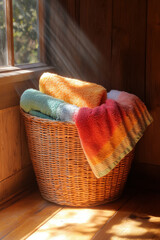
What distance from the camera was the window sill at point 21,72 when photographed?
185 cm

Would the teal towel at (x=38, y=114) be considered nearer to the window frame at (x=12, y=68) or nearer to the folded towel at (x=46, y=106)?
the folded towel at (x=46, y=106)

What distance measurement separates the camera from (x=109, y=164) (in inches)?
68.4

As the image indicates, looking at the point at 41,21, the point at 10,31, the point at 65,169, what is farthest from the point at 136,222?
the point at 41,21

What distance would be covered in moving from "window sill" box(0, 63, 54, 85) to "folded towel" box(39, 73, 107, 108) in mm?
126

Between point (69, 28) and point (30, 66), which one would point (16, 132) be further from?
point (69, 28)

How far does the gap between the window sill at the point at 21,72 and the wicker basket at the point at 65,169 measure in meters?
0.19

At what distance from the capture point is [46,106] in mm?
1766

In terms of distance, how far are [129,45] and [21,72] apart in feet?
1.93

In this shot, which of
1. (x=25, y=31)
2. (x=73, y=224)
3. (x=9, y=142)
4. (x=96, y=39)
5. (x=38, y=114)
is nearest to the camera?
(x=73, y=224)

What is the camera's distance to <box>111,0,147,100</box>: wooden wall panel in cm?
200

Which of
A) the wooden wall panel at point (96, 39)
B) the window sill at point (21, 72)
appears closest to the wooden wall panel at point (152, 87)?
the wooden wall panel at point (96, 39)

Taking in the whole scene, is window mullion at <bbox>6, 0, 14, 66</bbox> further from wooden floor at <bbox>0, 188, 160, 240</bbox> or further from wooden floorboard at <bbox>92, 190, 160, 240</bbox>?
wooden floorboard at <bbox>92, 190, 160, 240</bbox>

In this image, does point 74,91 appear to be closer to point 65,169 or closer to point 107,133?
point 107,133

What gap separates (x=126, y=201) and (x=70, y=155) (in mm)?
420
